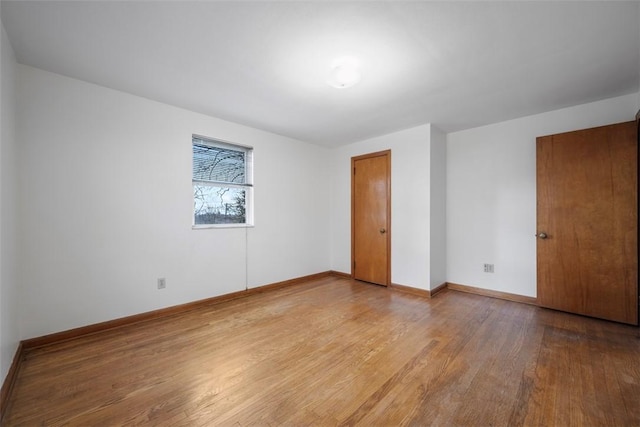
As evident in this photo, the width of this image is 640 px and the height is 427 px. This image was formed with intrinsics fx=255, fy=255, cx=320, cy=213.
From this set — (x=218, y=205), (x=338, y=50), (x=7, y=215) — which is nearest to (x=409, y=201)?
(x=338, y=50)

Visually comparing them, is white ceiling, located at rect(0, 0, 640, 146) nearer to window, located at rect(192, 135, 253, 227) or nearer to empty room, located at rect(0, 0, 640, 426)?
empty room, located at rect(0, 0, 640, 426)

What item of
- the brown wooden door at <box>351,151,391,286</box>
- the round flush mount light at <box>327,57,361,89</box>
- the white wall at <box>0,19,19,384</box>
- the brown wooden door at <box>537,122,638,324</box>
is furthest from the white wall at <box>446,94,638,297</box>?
the white wall at <box>0,19,19,384</box>

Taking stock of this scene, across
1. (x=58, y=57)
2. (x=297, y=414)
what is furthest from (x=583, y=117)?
(x=58, y=57)

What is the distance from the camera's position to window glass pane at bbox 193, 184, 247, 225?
10.8 feet

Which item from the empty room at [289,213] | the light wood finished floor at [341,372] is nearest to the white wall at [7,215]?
the empty room at [289,213]

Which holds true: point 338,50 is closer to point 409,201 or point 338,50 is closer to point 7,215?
point 409,201

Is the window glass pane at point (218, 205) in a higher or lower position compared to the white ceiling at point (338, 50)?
lower

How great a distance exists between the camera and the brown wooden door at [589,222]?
2.62 meters

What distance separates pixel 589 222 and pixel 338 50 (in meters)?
3.24

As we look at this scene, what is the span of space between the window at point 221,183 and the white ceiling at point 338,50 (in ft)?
2.05

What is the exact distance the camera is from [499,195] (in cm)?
354

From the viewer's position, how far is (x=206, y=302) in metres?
3.21

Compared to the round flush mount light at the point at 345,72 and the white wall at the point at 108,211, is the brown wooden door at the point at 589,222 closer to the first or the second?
the round flush mount light at the point at 345,72

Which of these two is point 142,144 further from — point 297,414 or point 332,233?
point 332,233
